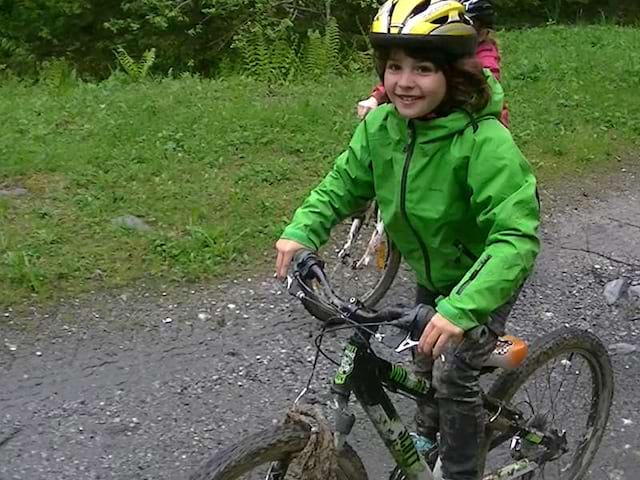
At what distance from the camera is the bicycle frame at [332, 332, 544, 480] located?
270cm

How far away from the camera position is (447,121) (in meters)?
2.74

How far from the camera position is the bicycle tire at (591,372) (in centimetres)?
337

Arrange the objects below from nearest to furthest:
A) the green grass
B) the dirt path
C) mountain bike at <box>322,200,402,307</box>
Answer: the dirt path
mountain bike at <box>322,200,402,307</box>
the green grass

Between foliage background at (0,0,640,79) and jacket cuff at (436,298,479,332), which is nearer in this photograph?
jacket cuff at (436,298,479,332)

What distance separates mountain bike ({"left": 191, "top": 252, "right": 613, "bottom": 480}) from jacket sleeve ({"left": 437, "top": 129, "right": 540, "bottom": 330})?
0.15m

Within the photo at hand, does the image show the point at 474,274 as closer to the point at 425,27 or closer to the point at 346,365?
the point at 346,365

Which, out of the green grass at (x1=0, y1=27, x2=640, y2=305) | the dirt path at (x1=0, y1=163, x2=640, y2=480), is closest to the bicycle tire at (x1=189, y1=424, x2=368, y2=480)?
the dirt path at (x1=0, y1=163, x2=640, y2=480)

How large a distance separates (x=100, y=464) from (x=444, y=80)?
2.19 m

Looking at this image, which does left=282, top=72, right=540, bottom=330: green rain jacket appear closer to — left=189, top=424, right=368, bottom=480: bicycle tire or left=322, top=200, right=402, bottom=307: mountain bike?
left=189, top=424, right=368, bottom=480: bicycle tire

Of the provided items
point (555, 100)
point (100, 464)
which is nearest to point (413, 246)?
point (100, 464)

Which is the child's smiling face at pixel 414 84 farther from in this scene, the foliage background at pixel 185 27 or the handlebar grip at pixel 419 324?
the foliage background at pixel 185 27

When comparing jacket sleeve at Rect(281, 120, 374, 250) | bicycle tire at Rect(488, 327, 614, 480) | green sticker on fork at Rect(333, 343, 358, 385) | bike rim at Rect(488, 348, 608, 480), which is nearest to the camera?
green sticker on fork at Rect(333, 343, 358, 385)

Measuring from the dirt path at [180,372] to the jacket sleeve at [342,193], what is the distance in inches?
54.5

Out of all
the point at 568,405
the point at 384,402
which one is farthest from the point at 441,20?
the point at 568,405
